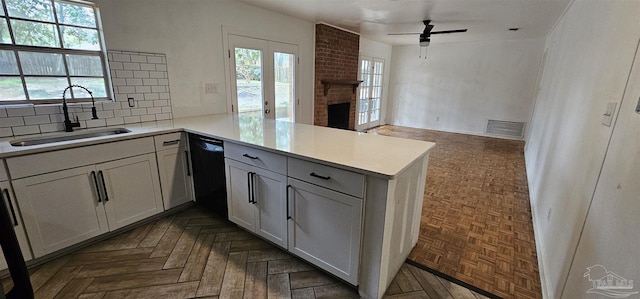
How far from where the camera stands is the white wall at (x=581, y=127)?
1.35 meters

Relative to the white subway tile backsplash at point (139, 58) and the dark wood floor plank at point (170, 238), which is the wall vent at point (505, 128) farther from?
the white subway tile backsplash at point (139, 58)

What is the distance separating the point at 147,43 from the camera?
260cm

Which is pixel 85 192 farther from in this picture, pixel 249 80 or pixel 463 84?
pixel 463 84

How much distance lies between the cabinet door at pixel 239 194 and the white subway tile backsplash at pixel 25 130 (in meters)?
1.47

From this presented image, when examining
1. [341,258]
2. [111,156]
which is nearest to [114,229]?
[111,156]

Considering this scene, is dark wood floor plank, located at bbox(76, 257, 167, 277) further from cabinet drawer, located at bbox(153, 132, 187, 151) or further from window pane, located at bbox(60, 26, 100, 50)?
window pane, located at bbox(60, 26, 100, 50)

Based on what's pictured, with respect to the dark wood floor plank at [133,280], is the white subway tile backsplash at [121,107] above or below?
above

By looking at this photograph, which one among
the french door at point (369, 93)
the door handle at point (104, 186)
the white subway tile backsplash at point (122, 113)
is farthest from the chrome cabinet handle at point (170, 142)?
the french door at point (369, 93)

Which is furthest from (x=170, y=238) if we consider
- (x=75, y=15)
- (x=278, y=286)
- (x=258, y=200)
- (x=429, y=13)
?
(x=429, y=13)

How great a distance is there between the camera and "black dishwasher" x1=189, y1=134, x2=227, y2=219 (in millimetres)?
2246

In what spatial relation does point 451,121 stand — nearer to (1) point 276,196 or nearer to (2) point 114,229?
(1) point 276,196

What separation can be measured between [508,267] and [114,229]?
299 centimetres

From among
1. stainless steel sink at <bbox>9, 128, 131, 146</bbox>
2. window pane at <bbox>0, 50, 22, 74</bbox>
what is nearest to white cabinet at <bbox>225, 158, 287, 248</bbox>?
stainless steel sink at <bbox>9, 128, 131, 146</bbox>

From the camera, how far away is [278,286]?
68.4 inches
